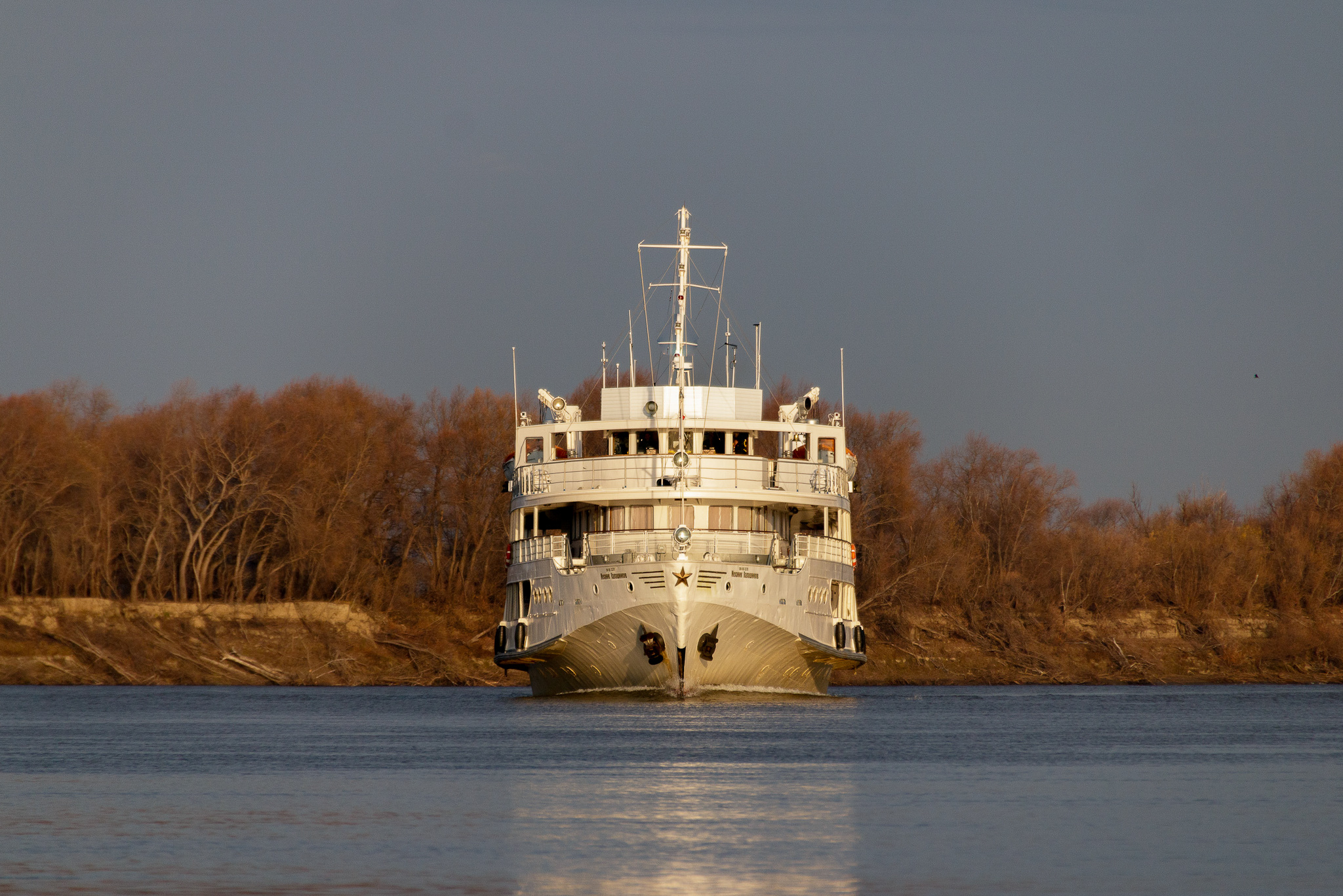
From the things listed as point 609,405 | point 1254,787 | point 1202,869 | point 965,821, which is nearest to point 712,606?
point 609,405

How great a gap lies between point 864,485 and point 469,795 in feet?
237

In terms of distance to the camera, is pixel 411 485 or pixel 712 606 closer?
pixel 712 606

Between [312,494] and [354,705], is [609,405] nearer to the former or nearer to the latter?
[354,705]

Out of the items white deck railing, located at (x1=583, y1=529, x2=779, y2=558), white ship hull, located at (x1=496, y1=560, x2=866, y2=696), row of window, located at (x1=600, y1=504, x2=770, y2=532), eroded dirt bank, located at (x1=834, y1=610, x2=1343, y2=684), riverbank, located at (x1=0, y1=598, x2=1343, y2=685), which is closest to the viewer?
white ship hull, located at (x1=496, y1=560, x2=866, y2=696)

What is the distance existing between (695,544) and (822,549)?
4751 mm

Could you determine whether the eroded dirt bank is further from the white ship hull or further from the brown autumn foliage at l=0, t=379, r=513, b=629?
the white ship hull

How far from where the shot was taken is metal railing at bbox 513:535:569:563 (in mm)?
49562

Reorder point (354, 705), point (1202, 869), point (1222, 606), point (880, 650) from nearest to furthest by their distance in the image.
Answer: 1. point (1202, 869)
2. point (354, 705)
3. point (880, 650)
4. point (1222, 606)

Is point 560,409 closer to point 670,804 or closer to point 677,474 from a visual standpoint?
point 677,474

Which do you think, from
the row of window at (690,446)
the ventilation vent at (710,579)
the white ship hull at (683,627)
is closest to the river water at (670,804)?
the white ship hull at (683,627)

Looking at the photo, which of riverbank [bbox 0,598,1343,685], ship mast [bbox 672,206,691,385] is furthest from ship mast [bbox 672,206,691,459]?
riverbank [bbox 0,598,1343,685]

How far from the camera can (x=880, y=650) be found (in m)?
88.9

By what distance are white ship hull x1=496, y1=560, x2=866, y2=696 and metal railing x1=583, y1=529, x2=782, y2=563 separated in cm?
118

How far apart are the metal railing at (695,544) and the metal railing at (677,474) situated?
1390 mm
